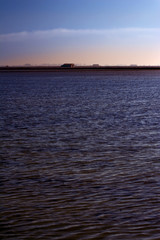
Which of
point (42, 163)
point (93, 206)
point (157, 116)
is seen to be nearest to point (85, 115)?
point (157, 116)

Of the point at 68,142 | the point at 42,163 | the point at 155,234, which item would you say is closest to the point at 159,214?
the point at 155,234

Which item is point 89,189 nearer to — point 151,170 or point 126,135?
point 151,170

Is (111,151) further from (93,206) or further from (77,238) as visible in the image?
(77,238)

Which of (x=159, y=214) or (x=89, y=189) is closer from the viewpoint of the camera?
(x=159, y=214)

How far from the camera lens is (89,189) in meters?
7.66

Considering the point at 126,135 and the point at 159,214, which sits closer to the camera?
the point at 159,214

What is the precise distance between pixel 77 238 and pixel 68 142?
713 centimetres

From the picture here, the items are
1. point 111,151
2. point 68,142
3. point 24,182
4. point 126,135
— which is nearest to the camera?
point 24,182

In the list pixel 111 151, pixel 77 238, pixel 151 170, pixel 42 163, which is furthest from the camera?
pixel 111 151

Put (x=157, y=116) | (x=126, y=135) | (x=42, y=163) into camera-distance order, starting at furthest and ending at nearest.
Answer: (x=157, y=116), (x=126, y=135), (x=42, y=163)

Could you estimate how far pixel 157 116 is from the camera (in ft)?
67.1

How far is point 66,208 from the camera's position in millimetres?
6648

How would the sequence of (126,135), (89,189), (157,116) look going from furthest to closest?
(157,116) < (126,135) < (89,189)

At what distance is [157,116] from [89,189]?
Answer: 13.5 metres
